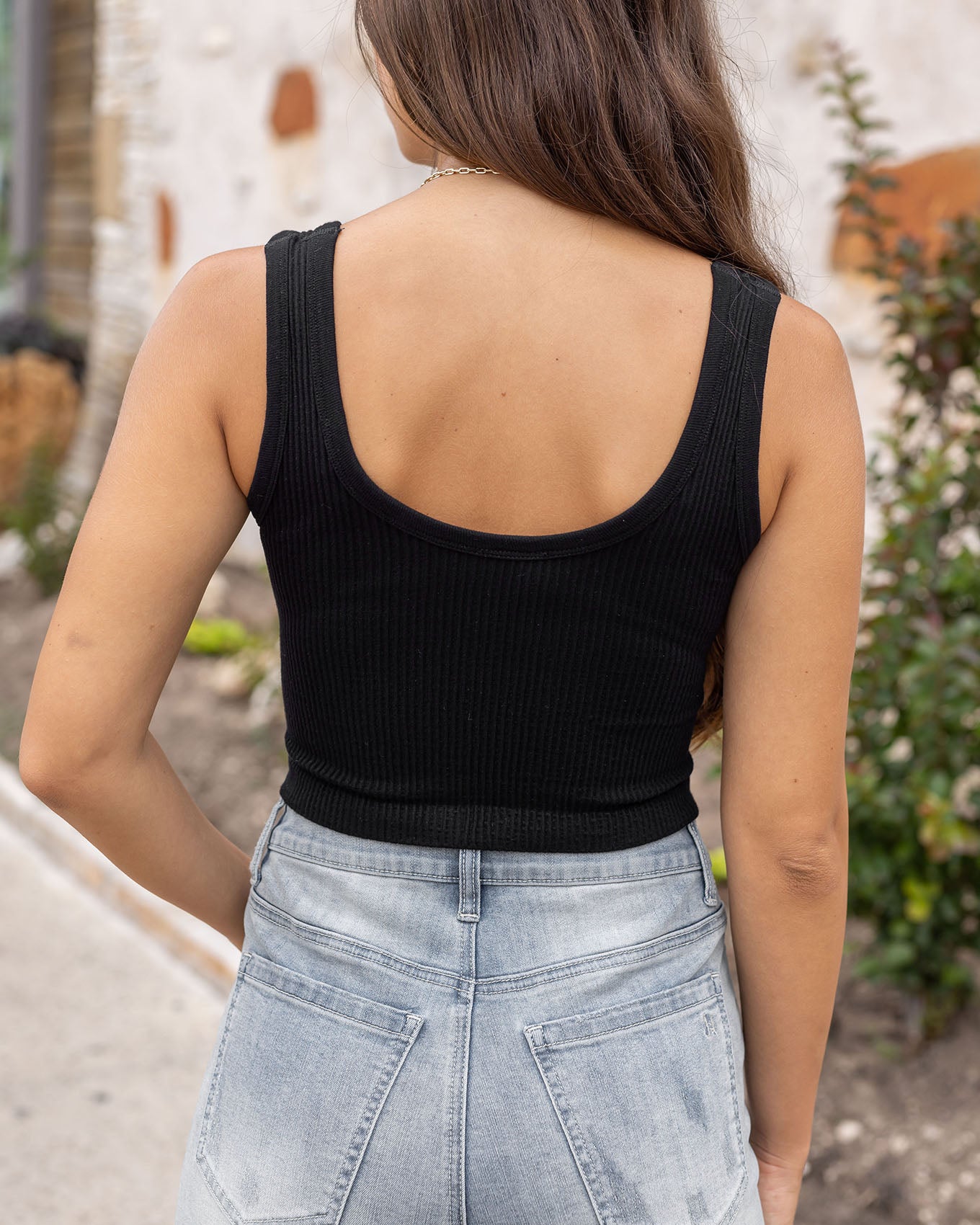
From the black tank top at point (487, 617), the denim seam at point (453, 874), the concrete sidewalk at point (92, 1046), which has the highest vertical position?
the black tank top at point (487, 617)

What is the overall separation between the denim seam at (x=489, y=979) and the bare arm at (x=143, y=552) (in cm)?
21

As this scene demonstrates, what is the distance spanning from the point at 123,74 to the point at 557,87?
6.09 meters

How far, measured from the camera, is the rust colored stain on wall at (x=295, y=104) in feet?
16.8

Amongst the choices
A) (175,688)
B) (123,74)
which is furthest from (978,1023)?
(123,74)

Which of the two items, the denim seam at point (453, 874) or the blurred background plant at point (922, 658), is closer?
the denim seam at point (453, 874)

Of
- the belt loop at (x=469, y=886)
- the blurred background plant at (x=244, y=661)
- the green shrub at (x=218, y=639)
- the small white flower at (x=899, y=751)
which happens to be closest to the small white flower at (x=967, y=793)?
the small white flower at (x=899, y=751)

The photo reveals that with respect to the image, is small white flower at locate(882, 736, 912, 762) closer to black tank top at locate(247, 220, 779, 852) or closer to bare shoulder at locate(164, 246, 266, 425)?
black tank top at locate(247, 220, 779, 852)

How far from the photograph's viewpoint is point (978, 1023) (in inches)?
108

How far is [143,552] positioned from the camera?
3.22 ft

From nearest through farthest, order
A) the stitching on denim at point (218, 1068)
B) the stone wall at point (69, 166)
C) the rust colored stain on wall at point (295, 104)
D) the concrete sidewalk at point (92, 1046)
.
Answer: the stitching on denim at point (218, 1068) < the concrete sidewalk at point (92, 1046) < the rust colored stain on wall at point (295, 104) < the stone wall at point (69, 166)

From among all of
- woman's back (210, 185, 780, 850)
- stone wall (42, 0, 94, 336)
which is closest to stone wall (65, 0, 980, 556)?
woman's back (210, 185, 780, 850)

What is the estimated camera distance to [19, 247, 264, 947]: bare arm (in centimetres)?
95

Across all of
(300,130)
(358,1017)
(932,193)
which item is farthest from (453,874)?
(300,130)

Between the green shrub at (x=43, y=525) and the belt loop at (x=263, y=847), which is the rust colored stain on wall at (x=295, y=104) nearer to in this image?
the green shrub at (x=43, y=525)
